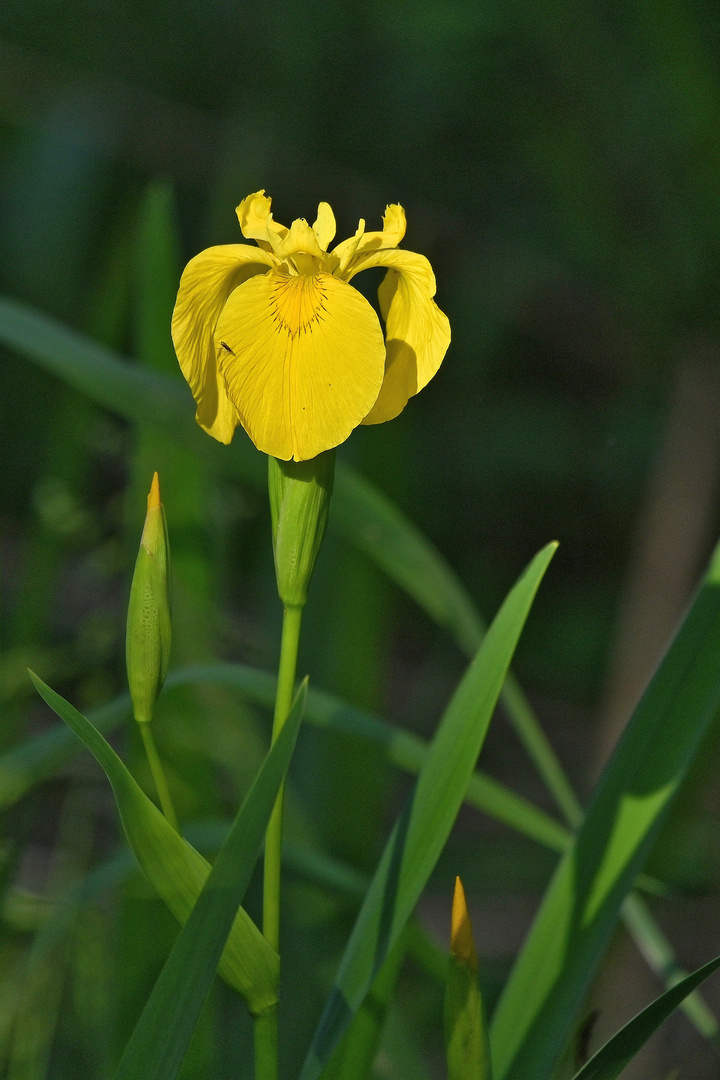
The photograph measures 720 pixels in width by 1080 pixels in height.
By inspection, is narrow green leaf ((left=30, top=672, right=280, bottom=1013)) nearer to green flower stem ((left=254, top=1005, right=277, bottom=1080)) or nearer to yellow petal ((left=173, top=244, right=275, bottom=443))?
green flower stem ((left=254, top=1005, right=277, bottom=1080))

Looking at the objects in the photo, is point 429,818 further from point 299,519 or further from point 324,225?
point 324,225

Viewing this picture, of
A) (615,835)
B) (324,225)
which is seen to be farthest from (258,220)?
(615,835)

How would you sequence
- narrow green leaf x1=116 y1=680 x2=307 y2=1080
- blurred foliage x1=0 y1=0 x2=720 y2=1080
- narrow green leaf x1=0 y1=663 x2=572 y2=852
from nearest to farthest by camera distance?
narrow green leaf x1=116 y1=680 x2=307 y2=1080
narrow green leaf x1=0 y1=663 x2=572 y2=852
blurred foliage x1=0 y1=0 x2=720 y2=1080

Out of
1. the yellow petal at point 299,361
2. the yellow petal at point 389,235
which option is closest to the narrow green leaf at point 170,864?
the yellow petal at point 299,361

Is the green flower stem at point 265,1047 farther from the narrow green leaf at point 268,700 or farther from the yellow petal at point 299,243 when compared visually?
the yellow petal at point 299,243

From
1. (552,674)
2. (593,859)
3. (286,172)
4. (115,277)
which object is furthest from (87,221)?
(593,859)

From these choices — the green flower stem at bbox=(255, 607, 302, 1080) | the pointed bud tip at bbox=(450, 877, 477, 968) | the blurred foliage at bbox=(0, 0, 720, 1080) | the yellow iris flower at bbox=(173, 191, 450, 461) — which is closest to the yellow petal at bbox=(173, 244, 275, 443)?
the yellow iris flower at bbox=(173, 191, 450, 461)
